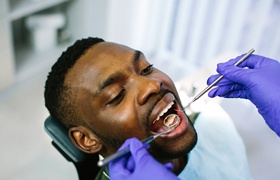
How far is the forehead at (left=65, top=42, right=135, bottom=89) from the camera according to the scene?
3.69 ft

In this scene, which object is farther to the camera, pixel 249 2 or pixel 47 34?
pixel 47 34

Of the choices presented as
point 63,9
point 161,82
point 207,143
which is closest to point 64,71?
point 161,82

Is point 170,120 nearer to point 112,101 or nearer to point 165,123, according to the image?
point 165,123

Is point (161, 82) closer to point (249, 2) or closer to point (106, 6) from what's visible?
point (249, 2)

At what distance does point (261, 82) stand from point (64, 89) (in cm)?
68

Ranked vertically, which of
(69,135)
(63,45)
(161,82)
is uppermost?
(161,82)

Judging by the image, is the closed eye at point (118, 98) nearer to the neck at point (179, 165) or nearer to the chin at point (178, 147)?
the chin at point (178, 147)

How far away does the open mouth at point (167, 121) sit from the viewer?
119 centimetres

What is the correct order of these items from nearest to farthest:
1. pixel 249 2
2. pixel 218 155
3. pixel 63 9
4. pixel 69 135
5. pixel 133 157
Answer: pixel 133 157, pixel 69 135, pixel 218 155, pixel 249 2, pixel 63 9

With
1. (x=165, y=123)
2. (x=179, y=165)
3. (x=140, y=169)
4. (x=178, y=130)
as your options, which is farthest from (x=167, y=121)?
(x=140, y=169)

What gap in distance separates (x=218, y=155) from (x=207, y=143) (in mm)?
71

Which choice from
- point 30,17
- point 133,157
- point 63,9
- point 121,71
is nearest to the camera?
point 133,157

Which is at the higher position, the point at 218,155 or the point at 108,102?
the point at 108,102

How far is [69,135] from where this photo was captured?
4.08 feet
